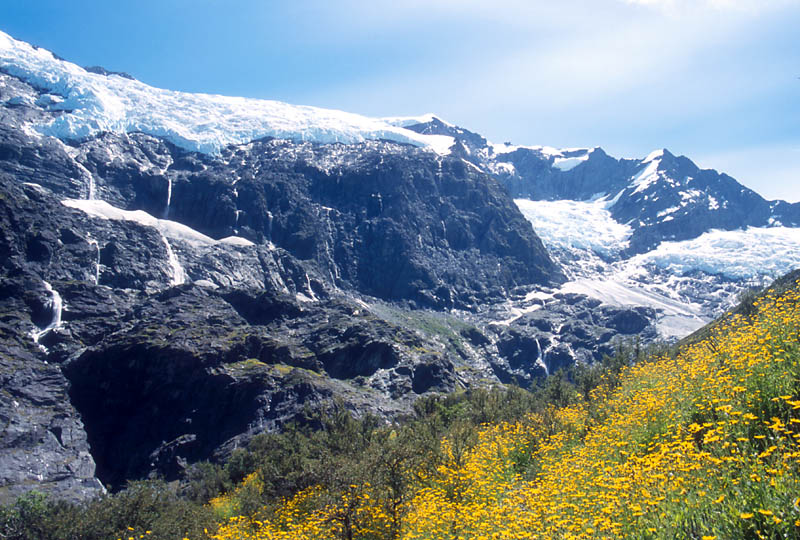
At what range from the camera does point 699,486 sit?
26.3 feet

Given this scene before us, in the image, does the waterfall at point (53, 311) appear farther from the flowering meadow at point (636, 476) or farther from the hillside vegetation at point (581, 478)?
the flowering meadow at point (636, 476)

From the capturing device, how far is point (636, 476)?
8.95m

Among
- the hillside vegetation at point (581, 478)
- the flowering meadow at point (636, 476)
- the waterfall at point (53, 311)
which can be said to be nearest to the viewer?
the flowering meadow at point (636, 476)

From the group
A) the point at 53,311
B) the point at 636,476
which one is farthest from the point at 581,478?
the point at 53,311

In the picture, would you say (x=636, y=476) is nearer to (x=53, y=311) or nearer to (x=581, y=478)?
A: (x=581, y=478)

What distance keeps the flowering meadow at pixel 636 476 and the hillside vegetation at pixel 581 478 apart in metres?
0.04

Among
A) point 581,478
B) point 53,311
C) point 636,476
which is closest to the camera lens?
point 636,476

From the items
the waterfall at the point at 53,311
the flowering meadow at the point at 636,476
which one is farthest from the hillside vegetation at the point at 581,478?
the waterfall at the point at 53,311

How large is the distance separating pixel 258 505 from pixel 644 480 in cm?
1655

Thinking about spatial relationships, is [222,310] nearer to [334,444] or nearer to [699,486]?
[334,444]

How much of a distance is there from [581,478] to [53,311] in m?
195

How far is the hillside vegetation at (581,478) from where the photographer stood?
7594 mm

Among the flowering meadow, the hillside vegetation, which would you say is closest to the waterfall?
the hillside vegetation

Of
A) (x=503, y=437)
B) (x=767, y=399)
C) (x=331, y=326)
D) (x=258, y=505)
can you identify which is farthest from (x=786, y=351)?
(x=331, y=326)
